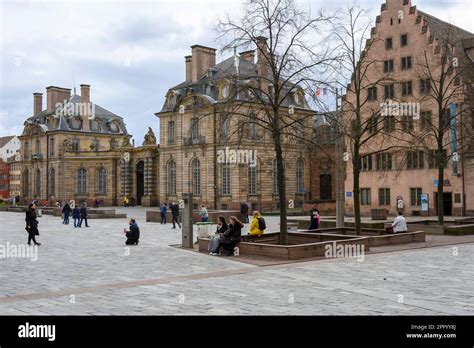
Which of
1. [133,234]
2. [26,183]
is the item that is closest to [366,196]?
[133,234]

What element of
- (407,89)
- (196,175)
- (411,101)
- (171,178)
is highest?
(407,89)

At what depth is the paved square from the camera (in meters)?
11.2

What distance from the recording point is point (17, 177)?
109062 millimetres

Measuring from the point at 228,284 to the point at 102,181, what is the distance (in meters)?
69.9

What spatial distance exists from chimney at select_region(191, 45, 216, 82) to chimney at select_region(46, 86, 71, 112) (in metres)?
32.6

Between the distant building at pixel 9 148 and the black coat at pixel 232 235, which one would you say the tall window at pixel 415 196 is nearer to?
the black coat at pixel 232 235

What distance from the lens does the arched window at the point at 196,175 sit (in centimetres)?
6271

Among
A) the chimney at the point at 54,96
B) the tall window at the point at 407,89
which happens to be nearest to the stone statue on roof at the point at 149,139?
the chimney at the point at 54,96

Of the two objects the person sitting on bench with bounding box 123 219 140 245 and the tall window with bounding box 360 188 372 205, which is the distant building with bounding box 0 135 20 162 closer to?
the tall window with bounding box 360 188 372 205

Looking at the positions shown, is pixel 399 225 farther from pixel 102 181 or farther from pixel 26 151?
pixel 26 151

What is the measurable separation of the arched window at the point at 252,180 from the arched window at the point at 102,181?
95.1ft

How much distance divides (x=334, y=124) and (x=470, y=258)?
270 inches

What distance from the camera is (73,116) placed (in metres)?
86.4
